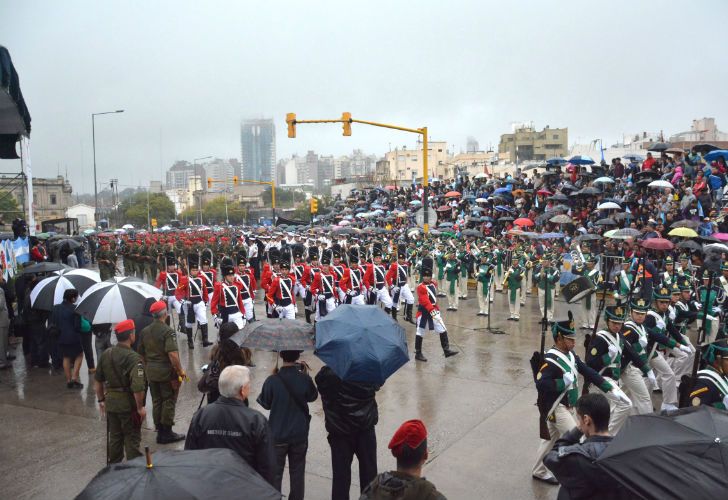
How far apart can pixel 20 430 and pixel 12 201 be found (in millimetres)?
63716

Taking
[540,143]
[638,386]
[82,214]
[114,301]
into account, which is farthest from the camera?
[82,214]

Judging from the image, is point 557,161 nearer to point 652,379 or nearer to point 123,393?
point 652,379

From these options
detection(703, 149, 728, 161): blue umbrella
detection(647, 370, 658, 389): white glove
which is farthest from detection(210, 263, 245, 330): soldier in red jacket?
detection(703, 149, 728, 161): blue umbrella

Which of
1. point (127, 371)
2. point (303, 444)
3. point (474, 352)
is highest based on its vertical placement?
point (127, 371)

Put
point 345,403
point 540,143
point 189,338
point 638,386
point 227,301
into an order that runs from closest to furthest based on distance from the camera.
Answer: point 345,403
point 638,386
point 227,301
point 189,338
point 540,143

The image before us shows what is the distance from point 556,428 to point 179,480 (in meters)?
4.45

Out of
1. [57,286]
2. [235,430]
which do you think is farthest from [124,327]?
[57,286]

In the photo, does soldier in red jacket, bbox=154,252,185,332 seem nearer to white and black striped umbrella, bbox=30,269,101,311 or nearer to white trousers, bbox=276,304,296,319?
white trousers, bbox=276,304,296,319

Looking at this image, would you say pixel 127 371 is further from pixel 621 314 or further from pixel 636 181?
pixel 636 181

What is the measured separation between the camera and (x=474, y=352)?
38.7ft

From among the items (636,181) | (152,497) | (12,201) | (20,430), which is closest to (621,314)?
(152,497)

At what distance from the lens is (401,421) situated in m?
8.04

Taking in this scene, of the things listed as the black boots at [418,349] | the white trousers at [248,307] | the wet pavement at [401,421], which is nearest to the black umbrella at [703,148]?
the wet pavement at [401,421]

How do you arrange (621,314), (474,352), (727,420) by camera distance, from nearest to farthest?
(727,420), (621,314), (474,352)
